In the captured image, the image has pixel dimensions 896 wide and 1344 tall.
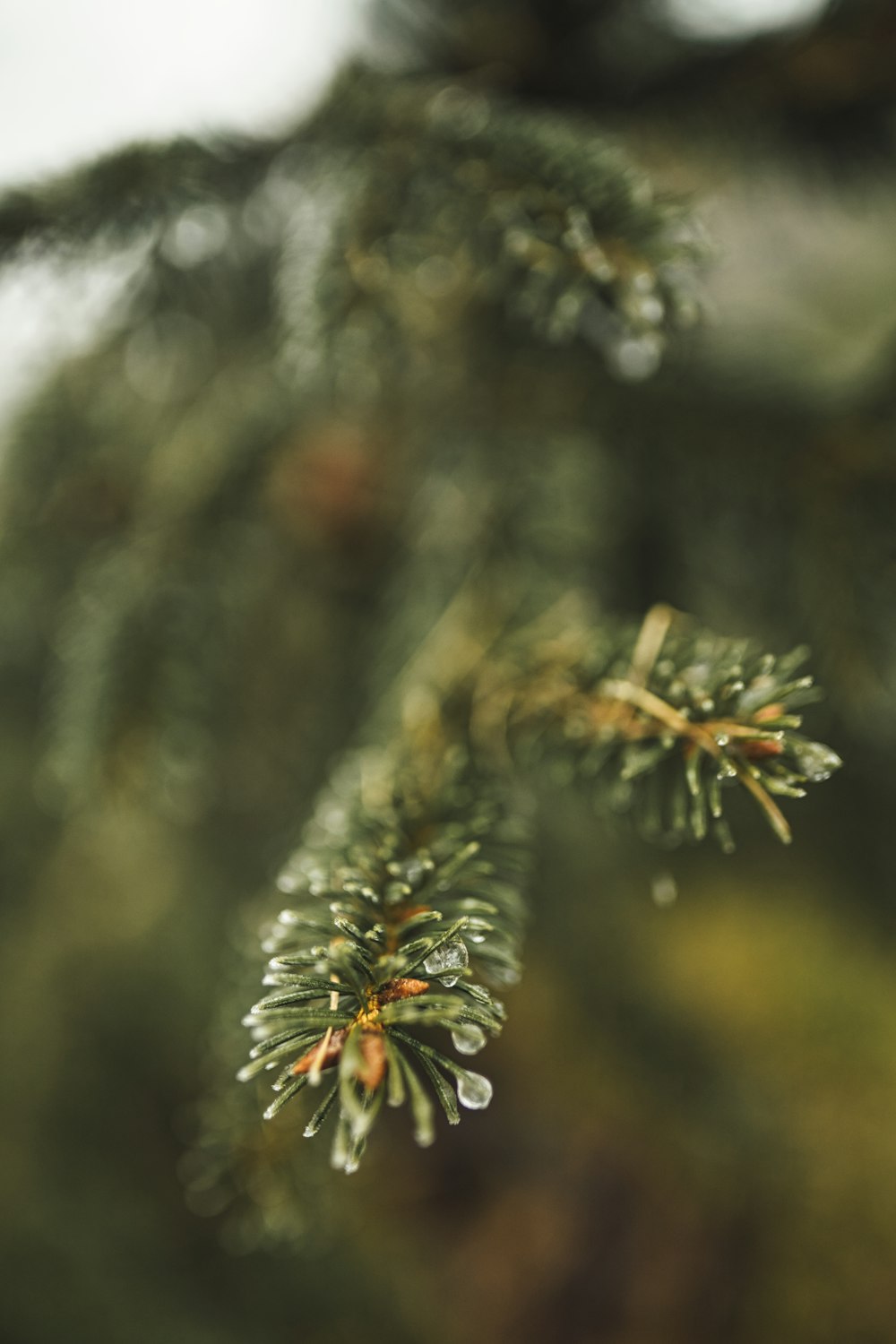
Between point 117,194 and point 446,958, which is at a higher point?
point 117,194

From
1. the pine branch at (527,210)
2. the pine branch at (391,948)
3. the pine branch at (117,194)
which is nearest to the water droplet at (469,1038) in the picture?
the pine branch at (391,948)

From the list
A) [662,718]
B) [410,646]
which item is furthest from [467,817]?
[410,646]

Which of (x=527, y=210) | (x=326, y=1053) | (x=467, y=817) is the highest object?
(x=527, y=210)

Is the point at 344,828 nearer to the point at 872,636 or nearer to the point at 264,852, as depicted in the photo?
the point at 872,636

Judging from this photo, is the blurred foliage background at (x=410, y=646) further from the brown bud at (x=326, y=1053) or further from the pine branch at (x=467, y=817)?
the brown bud at (x=326, y=1053)

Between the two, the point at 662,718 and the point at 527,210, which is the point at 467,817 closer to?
the point at 662,718

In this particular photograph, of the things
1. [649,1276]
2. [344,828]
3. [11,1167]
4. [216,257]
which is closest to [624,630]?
[344,828]

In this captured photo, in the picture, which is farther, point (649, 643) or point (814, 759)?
point (649, 643)
